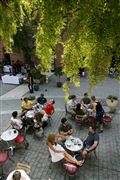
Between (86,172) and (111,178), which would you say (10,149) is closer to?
(86,172)

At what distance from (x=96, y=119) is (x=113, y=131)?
1.03 meters

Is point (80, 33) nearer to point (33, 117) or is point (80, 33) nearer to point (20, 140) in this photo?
point (20, 140)

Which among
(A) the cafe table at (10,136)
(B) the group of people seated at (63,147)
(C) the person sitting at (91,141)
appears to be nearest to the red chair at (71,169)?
(B) the group of people seated at (63,147)

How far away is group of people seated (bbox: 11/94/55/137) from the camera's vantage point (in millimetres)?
12242

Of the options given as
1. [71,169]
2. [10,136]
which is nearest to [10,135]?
[10,136]

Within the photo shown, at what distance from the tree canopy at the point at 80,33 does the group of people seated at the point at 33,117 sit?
6.58 meters

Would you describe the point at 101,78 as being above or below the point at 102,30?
below

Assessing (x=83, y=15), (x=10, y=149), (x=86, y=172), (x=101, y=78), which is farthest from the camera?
(x=10, y=149)

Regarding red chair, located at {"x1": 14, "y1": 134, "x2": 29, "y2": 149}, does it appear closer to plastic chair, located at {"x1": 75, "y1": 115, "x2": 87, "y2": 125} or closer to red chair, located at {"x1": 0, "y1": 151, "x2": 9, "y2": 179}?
red chair, located at {"x1": 0, "y1": 151, "x2": 9, "y2": 179}

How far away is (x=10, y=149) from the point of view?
11.0m

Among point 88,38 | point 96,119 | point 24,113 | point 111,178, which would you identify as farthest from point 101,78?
point 24,113

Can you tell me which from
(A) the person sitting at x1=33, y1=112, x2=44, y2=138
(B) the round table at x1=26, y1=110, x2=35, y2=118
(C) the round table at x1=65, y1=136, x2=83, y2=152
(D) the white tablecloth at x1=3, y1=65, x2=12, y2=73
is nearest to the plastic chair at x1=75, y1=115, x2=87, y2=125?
(A) the person sitting at x1=33, y1=112, x2=44, y2=138

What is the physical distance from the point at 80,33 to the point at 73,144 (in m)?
6.31

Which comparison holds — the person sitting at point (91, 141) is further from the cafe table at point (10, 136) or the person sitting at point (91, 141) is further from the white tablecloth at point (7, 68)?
the white tablecloth at point (7, 68)
